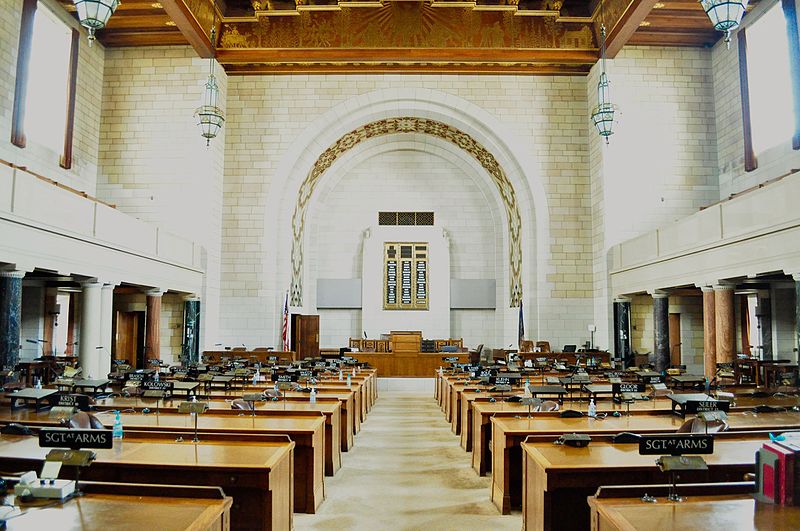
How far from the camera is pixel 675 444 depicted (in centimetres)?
297

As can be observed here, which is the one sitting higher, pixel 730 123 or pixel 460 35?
pixel 460 35

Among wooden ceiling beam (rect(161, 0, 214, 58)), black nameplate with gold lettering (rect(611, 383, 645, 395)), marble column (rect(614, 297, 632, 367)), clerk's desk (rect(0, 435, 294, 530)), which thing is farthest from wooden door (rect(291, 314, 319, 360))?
clerk's desk (rect(0, 435, 294, 530))

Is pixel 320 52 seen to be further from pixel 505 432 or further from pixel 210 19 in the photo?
pixel 505 432

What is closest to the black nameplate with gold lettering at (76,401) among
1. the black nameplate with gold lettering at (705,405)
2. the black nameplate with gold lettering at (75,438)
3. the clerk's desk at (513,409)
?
the black nameplate with gold lettering at (75,438)

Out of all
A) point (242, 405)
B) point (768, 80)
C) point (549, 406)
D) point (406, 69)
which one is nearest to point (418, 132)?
point (406, 69)

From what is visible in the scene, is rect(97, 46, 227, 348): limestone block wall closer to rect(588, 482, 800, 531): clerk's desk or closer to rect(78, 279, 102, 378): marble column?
rect(78, 279, 102, 378): marble column

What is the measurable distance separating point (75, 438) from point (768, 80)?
15312mm

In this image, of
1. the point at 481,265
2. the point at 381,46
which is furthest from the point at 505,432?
the point at 481,265

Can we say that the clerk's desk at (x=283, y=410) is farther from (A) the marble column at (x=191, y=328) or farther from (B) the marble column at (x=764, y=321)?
(B) the marble column at (x=764, y=321)

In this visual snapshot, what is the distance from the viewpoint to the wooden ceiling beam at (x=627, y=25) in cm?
1277

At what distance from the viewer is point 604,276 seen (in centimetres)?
1564

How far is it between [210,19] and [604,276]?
11786mm

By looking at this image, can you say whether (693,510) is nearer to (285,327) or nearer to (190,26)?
(285,327)

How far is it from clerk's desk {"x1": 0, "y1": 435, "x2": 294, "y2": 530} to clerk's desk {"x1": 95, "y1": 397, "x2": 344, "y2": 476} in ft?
4.70
